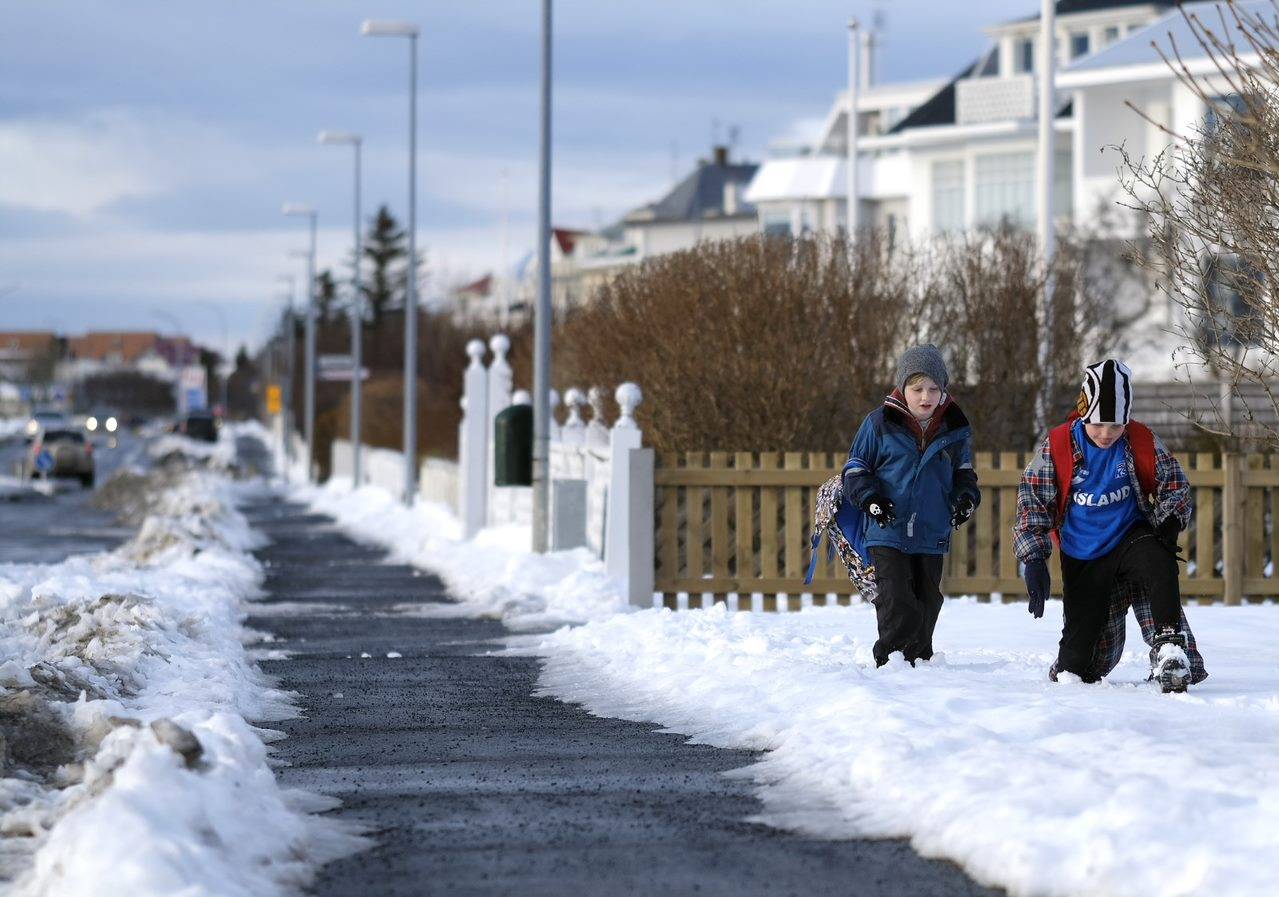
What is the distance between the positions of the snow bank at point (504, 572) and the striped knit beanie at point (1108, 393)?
6660 millimetres

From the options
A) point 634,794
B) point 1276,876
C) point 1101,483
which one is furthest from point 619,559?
point 1276,876

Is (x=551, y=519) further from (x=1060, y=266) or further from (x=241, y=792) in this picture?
(x=241, y=792)

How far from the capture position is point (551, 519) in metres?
20.7

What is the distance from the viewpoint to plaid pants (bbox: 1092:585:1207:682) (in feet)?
31.1

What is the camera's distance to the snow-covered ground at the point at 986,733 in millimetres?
6207

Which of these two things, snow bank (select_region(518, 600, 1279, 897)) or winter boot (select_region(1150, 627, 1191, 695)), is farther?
winter boot (select_region(1150, 627, 1191, 695))

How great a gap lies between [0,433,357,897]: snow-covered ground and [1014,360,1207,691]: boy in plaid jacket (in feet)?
12.1

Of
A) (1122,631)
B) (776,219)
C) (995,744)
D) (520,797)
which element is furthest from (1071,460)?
(776,219)

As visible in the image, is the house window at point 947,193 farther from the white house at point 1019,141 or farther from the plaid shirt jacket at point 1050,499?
the plaid shirt jacket at point 1050,499

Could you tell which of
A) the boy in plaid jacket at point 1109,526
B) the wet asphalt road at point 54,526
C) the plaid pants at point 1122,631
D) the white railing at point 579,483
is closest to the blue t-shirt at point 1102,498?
the boy in plaid jacket at point 1109,526

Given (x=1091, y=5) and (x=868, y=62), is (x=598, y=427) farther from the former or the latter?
(x=868, y=62)

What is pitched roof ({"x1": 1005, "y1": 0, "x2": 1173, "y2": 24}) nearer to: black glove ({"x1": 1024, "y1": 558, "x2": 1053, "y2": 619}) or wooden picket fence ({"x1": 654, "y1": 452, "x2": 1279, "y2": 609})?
wooden picket fence ({"x1": 654, "y1": 452, "x2": 1279, "y2": 609})

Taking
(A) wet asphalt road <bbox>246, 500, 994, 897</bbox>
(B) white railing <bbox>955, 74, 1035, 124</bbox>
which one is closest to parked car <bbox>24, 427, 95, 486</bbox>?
(B) white railing <bbox>955, 74, 1035, 124</bbox>

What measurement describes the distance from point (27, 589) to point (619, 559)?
4644 millimetres
